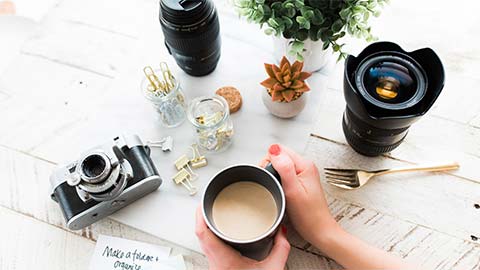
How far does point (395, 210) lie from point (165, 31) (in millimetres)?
509

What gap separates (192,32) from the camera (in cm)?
81

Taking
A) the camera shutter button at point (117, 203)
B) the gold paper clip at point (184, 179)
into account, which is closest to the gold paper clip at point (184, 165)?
the gold paper clip at point (184, 179)

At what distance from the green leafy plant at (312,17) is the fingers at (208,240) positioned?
0.32 metres

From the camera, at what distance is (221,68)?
944mm

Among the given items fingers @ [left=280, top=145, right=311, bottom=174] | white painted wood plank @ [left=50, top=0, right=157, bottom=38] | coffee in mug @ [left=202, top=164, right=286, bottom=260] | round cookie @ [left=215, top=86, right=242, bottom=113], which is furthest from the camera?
white painted wood plank @ [left=50, top=0, right=157, bottom=38]

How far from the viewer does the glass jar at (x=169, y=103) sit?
855 mm

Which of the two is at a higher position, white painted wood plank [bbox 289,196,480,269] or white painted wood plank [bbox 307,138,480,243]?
white painted wood plank [bbox 307,138,480,243]

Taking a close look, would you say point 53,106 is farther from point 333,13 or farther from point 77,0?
point 333,13

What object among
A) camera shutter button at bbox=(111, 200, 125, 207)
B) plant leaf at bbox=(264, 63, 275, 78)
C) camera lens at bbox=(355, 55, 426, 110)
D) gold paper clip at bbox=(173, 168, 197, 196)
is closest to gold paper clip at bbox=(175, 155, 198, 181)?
gold paper clip at bbox=(173, 168, 197, 196)

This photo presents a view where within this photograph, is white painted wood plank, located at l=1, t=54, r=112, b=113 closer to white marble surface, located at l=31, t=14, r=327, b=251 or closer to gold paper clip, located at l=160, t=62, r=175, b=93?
white marble surface, located at l=31, t=14, r=327, b=251

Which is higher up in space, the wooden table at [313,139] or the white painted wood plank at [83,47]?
the white painted wood plank at [83,47]

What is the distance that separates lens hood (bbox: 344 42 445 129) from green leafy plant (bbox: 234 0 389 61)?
5 centimetres

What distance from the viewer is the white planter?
85cm

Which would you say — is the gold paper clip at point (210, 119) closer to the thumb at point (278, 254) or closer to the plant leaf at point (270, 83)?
the plant leaf at point (270, 83)
